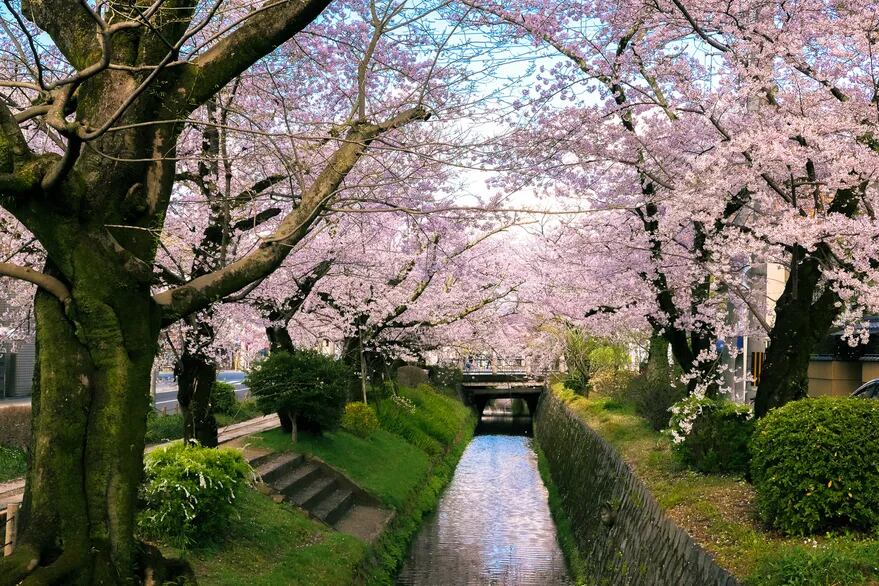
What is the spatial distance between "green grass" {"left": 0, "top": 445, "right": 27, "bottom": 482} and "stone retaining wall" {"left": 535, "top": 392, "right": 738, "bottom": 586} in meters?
9.95

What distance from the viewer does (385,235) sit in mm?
21797

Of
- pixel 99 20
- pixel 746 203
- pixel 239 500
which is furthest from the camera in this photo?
pixel 746 203

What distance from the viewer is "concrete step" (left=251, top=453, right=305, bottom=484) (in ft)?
50.5

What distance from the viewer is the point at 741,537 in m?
8.88

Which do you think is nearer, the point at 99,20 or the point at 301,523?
the point at 99,20

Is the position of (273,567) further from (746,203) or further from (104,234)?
(746,203)

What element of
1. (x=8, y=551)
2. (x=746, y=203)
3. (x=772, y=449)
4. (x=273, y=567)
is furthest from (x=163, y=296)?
(x=746, y=203)

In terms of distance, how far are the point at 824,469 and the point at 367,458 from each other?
13.3 m

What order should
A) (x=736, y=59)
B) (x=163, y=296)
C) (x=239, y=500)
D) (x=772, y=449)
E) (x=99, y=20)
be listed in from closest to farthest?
1. (x=99, y=20)
2. (x=163, y=296)
3. (x=772, y=449)
4. (x=736, y=59)
5. (x=239, y=500)

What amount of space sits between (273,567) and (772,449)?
6.30 m

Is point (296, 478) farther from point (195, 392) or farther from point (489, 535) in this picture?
point (489, 535)

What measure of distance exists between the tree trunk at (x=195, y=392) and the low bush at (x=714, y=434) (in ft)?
24.5

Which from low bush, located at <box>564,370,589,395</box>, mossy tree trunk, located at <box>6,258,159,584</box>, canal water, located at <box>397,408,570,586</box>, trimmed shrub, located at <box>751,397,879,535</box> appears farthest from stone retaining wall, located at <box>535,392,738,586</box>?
low bush, located at <box>564,370,589,395</box>

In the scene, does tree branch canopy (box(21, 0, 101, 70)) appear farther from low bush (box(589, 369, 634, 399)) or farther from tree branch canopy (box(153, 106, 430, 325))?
low bush (box(589, 369, 634, 399))
